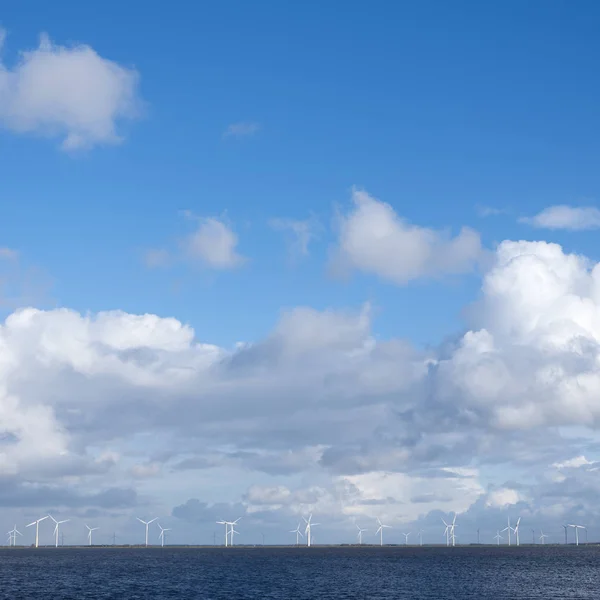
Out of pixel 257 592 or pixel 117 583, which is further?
pixel 117 583

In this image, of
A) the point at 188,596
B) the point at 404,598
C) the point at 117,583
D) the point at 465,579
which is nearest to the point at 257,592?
the point at 188,596

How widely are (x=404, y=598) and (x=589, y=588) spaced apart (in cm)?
4866

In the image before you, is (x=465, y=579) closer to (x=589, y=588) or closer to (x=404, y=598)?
(x=589, y=588)

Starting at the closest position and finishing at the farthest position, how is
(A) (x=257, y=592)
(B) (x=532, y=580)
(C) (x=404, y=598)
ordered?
1. (C) (x=404, y=598)
2. (A) (x=257, y=592)
3. (B) (x=532, y=580)

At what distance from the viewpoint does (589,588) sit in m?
169

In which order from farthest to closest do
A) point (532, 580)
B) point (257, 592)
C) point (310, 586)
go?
1. point (532, 580)
2. point (310, 586)
3. point (257, 592)

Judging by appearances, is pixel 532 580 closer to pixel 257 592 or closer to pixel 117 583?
pixel 257 592

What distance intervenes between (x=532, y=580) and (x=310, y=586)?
57.3 m

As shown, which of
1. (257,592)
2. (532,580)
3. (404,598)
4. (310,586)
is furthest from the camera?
(532,580)

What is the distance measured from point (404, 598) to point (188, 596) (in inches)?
1542

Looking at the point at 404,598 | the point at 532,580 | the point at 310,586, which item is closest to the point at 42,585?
the point at 310,586

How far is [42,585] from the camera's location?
587 feet

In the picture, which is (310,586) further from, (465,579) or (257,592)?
(465,579)

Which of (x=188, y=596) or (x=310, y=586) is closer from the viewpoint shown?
(x=188, y=596)
